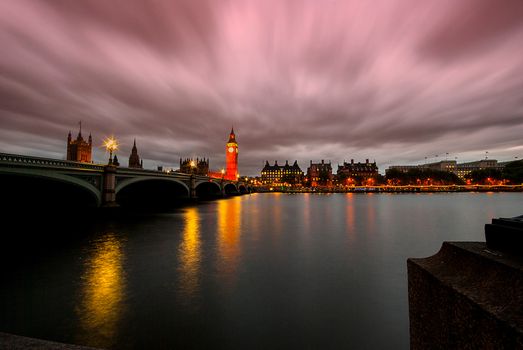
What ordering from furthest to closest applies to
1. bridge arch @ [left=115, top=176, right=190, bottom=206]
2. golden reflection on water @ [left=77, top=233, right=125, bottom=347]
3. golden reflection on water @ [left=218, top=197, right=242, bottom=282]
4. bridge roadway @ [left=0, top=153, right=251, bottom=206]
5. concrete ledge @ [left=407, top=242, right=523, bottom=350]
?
bridge arch @ [left=115, top=176, right=190, bottom=206], bridge roadway @ [left=0, top=153, right=251, bottom=206], golden reflection on water @ [left=218, top=197, right=242, bottom=282], golden reflection on water @ [left=77, top=233, right=125, bottom=347], concrete ledge @ [left=407, top=242, right=523, bottom=350]

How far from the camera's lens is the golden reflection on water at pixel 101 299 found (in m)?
5.65

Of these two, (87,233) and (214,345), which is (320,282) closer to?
(214,345)

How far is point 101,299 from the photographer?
7.41 meters

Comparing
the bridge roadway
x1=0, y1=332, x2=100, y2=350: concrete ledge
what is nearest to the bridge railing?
the bridge roadway

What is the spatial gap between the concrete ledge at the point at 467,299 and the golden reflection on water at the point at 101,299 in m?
6.09

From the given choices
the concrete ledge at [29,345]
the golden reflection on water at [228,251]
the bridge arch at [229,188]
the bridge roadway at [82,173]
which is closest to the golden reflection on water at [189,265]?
the golden reflection on water at [228,251]

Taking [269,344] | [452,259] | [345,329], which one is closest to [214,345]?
[269,344]

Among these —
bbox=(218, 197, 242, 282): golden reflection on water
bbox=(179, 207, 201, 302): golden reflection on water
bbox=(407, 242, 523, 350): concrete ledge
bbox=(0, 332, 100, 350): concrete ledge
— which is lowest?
bbox=(218, 197, 242, 282): golden reflection on water

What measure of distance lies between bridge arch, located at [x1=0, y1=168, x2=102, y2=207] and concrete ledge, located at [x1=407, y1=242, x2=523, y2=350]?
26368 mm

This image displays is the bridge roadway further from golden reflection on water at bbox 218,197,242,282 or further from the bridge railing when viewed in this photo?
golden reflection on water at bbox 218,197,242,282

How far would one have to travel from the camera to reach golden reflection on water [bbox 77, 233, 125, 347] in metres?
5.65

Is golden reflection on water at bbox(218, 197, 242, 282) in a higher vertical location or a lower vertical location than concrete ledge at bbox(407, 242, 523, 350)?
lower

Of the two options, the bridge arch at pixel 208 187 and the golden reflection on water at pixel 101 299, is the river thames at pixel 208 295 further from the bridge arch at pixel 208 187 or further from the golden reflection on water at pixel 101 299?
the bridge arch at pixel 208 187

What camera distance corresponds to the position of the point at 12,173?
19.2 m
